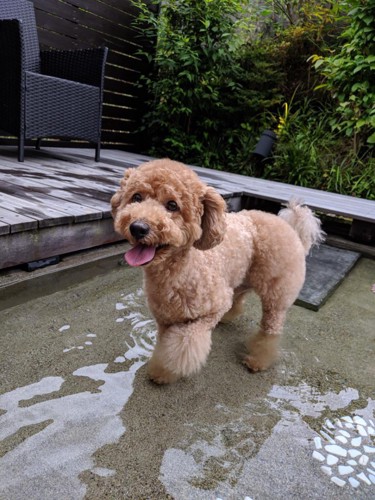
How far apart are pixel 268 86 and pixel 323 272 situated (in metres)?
3.39

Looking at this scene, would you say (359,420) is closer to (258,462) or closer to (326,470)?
(326,470)

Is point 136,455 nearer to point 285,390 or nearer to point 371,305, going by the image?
point 285,390

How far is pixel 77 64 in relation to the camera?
11.4 feet

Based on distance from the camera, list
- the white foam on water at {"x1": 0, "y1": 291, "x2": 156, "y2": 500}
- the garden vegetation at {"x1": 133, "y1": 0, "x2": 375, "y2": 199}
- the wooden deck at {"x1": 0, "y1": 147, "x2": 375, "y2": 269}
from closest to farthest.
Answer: the white foam on water at {"x1": 0, "y1": 291, "x2": 156, "y2": 500}
the wooden deck at {"x1": 0, "y1": 147, "x2": 375, "y2": 269}
the garden vegetation at {"x1": 133, "y1": 0, "x2": 375, "y2": 199}

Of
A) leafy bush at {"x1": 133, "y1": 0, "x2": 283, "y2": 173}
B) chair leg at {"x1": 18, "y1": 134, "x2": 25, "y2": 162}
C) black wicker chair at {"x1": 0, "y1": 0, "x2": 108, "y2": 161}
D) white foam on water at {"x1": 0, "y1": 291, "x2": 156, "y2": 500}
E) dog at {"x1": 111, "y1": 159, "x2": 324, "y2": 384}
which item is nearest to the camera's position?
white foam on water at {"x1": 0, "y1": 291, "x2": 156, "y2": 500}

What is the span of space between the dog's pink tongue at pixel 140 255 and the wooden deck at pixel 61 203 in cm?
77

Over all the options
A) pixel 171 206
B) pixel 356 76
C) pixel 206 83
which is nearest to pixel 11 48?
pixel 171 206

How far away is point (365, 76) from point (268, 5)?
223 cm

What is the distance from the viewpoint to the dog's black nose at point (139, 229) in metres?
1.06

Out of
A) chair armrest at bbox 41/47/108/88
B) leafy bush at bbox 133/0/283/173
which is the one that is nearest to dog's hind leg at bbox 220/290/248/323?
chair armrest at bbox 41/47/108/88

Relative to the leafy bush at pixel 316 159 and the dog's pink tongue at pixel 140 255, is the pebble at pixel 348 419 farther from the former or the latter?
the leafy bush at pixel 316 159

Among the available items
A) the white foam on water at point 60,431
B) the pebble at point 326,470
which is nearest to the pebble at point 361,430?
the pebble at point 326,470

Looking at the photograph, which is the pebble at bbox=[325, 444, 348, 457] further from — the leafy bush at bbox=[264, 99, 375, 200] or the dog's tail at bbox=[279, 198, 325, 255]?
the leafy bush at bbox=[264, 99, 375, 200]

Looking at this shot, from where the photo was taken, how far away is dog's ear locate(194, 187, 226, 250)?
122cm
